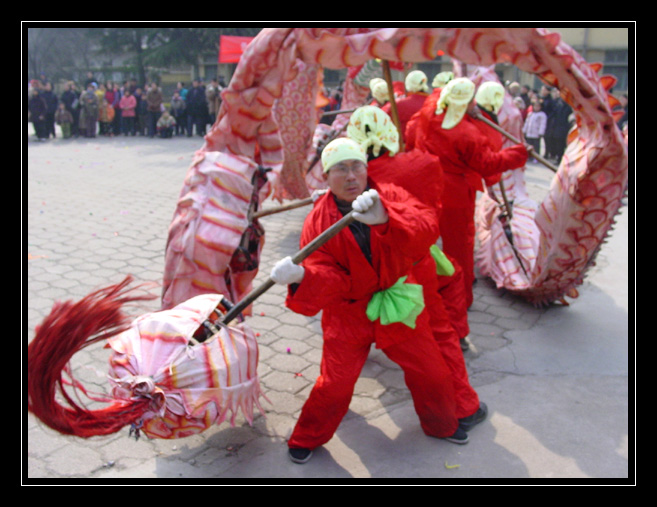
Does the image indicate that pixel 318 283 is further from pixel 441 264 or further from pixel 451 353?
pixel 441 264

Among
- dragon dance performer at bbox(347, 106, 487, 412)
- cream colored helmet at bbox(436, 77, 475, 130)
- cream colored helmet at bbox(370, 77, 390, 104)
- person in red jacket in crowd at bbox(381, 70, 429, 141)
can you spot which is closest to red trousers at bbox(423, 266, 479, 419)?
dragon dance performer at bbox(347, 106, 487, 412)

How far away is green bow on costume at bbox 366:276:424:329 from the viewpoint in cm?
276

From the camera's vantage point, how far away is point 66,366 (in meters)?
2.48

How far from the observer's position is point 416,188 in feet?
10.8

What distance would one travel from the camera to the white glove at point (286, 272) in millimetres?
2533

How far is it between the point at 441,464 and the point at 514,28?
2157 mm

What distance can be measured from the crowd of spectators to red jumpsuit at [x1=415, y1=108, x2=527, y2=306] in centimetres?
1345

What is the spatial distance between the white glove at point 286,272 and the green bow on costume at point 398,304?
0.45m

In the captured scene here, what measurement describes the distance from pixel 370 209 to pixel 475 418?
4.61 feet

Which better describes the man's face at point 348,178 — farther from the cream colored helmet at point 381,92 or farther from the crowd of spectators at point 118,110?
the crowd of spectators at point 118,110

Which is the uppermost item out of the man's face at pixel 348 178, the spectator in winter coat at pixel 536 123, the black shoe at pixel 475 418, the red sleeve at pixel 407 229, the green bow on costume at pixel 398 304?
the spectator in winter coat at pixel 536 123

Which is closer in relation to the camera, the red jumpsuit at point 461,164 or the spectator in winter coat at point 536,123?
the red jumpsuit at point 461,164

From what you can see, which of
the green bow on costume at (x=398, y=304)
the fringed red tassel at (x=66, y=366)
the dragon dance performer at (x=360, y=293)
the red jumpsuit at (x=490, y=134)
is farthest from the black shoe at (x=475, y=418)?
the red jumpsuit at (x=490, y=134)

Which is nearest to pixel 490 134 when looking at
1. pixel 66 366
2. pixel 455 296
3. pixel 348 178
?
pixel 455 296
